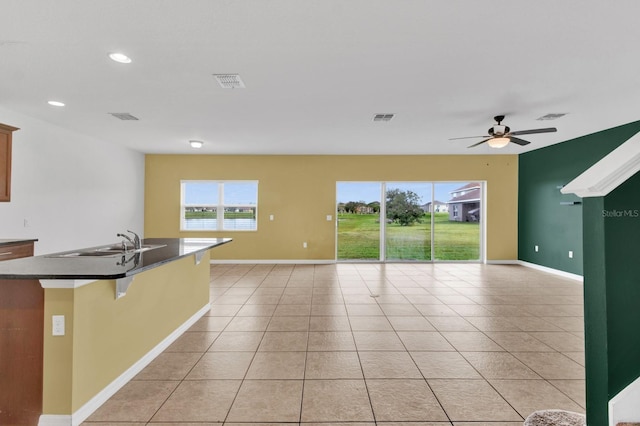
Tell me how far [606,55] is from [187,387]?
4.49 metres

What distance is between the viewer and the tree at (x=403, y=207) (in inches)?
313

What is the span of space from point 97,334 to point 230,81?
2660 mm

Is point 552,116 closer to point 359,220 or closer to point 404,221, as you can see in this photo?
point 404,221

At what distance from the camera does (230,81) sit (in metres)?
3.46

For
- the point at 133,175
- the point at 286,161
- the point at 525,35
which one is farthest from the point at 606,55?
the point at 133,175

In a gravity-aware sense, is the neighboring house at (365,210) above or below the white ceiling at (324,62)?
below

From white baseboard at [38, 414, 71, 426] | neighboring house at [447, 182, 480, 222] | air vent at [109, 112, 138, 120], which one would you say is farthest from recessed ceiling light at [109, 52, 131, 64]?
neighboring house at [447, 182, 480, 222]

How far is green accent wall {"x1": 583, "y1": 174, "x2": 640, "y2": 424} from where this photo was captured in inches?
57.9

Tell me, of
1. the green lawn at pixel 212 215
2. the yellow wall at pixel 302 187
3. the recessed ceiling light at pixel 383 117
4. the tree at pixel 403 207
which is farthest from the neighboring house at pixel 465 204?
the green lawn at pixel 212 215

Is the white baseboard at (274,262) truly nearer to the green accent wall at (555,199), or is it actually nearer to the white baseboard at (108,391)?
the white baseboard at (108,391)

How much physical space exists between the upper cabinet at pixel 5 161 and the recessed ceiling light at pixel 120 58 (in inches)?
89.8

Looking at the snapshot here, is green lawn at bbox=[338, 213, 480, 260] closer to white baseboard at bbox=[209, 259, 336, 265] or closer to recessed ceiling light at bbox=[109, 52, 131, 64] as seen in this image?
white baseboard at bbox=[209, 259, 336, 265]

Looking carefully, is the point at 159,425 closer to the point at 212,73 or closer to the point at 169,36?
the point at 169,36

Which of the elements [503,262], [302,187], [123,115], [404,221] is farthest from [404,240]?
[123,115]
